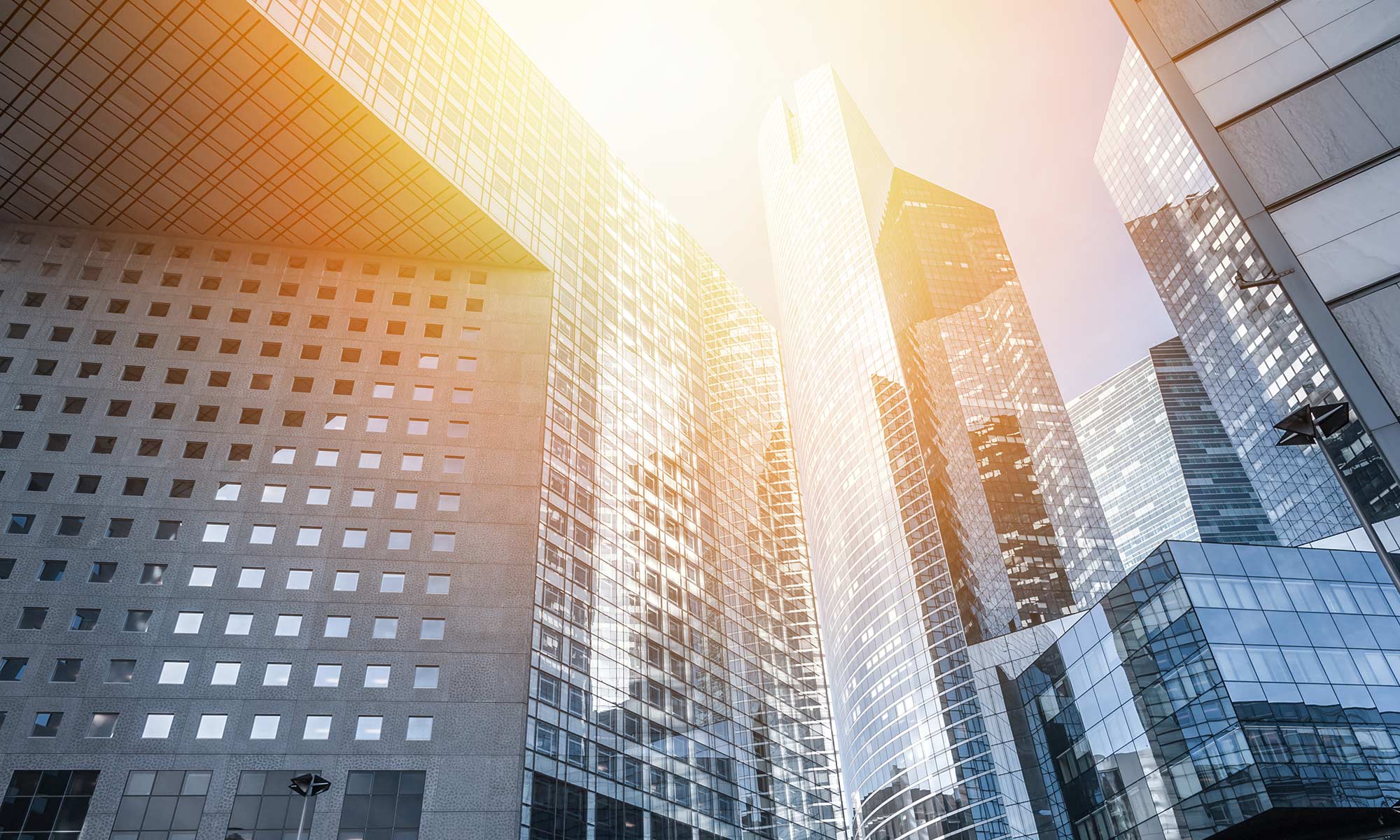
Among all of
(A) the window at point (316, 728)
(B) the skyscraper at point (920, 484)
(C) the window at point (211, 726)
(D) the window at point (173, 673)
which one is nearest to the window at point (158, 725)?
(C) the window at point (211, 726)

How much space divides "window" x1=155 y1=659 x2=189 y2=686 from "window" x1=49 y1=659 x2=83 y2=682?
13.3ft

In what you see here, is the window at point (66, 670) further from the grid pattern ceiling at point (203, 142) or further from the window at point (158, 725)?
the grid pattern ceiling at point (203, 142)

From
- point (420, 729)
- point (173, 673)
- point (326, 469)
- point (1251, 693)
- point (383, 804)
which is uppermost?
point (326, 469)

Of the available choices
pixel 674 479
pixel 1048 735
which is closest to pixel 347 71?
pixel 674 479

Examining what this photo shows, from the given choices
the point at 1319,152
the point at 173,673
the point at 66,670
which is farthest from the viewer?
the point at 173,673

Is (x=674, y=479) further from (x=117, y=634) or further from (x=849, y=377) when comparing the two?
(x=849, y=377)

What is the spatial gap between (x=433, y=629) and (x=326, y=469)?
42.5 ft

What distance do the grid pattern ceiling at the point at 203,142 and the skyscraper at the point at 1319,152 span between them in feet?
192

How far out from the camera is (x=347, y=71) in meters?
60.5

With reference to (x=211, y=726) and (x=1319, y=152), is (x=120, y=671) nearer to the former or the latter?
(x=211, y=726)

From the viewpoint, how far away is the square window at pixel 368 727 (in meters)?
49.1

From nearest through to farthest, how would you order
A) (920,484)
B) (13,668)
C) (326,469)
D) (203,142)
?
(13,668) < (326,469) < (203,142) < (920,484)

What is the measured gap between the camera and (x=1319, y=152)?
28.4 ft

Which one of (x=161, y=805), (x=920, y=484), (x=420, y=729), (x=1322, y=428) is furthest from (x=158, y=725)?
(x=920, y=484)
